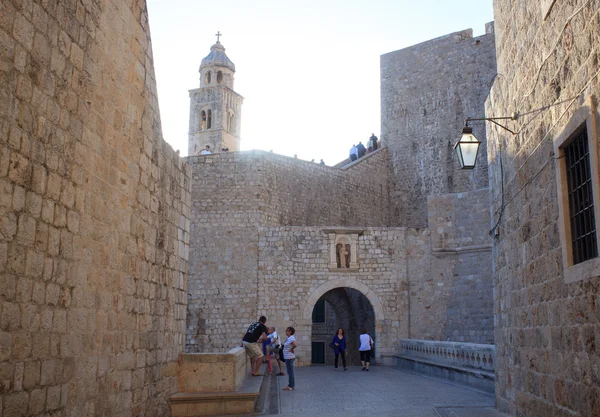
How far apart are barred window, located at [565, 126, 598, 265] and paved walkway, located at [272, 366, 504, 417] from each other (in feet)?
10.9

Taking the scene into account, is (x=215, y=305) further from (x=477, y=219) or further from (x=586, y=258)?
(x=586, y=258)

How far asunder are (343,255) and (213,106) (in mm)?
28076

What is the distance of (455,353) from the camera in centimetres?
1362

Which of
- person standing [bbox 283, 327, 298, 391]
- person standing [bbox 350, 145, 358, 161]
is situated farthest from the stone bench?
person standing [bbox 350, 145, 358, 161]

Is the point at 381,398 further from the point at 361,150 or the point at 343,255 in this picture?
the point at 361,150

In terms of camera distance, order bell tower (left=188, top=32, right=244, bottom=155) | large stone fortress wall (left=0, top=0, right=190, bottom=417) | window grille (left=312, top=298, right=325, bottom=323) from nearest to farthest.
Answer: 1. large stone fortress wall (left=0, top=0, right=190, bottom=417)
2. window grille (left=312, top=298, right=325, bottom=323)
3. bell tower (left=188, top=32, right=244, bottom=155)

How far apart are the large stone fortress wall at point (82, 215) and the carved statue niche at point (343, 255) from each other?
12429 mm

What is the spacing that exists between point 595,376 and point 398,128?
26.0 m

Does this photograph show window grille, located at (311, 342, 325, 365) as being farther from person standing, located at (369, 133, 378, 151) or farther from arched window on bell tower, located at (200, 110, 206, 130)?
arched window on bell tower, located at (200, 110, 206, 130)

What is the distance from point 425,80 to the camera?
29156 mm

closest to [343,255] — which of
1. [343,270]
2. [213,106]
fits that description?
[343,270]

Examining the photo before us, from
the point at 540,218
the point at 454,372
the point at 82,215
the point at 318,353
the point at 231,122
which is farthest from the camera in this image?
the point at 231,122

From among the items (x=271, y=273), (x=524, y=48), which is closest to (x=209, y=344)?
(x=271, y=273)

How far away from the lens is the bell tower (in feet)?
148
